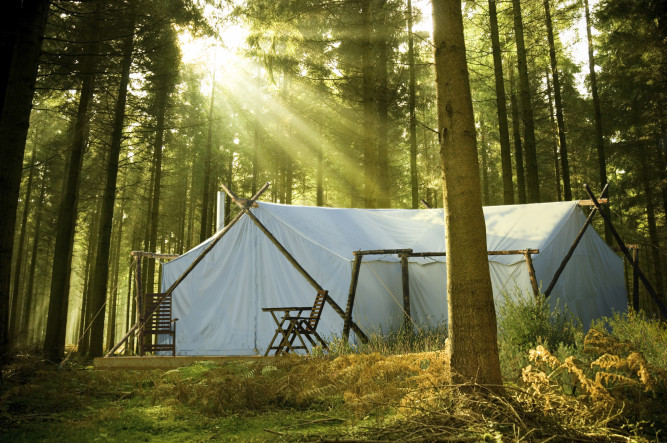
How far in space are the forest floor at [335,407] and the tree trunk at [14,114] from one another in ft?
3.73

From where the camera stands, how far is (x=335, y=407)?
404 centimetres

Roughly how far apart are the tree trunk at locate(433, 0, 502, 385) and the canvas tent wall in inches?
208

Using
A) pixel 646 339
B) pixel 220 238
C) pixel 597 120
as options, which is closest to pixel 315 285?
pixel 220 238

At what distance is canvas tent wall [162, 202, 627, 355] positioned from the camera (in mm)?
9109

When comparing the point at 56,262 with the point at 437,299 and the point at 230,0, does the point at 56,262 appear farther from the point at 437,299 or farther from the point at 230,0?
the point at 437,299

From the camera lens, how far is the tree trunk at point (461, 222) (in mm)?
3287

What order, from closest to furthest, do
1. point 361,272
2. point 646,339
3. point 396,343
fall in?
1. point 646,339
2. point 396,343
3. point 361,272

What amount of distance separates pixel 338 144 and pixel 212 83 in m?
6.72

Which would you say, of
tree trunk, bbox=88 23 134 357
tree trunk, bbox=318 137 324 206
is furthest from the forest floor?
tree trunk, bbox=318 137 324 206

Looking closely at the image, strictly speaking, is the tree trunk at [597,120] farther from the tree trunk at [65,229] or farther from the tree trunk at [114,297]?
the tree trunk at [114,297]

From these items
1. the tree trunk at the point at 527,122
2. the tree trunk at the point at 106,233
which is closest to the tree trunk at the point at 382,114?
the tree trunk at the point at 527,122

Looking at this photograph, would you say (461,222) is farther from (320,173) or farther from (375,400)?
(320,173)

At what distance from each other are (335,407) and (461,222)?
1.92 metres

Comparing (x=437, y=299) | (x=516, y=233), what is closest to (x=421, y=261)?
(x=437, y=299)
